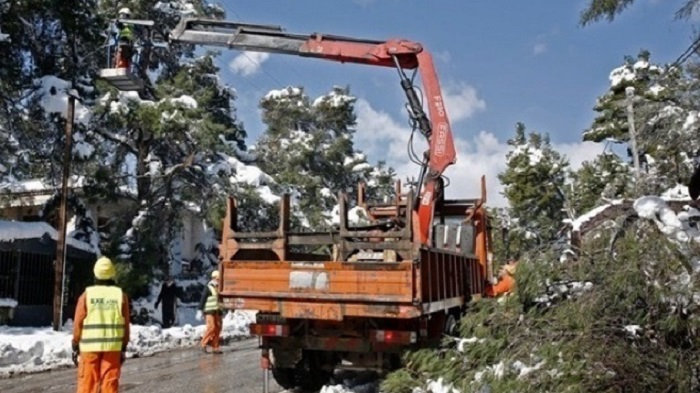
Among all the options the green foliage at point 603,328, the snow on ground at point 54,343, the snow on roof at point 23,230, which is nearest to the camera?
the green foliage at point 603,328

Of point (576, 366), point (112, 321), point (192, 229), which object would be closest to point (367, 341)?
point (112, 321)

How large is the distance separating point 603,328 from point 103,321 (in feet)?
15.2

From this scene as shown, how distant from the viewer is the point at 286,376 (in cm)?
933

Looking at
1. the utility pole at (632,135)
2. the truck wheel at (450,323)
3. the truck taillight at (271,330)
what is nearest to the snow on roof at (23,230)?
the truck taillight at (271,330)

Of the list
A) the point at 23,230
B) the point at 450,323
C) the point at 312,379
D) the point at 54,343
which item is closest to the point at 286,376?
the point at 312,379

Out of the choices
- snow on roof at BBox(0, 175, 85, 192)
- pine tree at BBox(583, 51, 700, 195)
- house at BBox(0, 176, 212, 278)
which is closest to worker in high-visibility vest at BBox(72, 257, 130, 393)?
pine tree at BBox(583, 51, 700, 195)

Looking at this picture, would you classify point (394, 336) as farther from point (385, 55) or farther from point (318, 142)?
point (318, 142)

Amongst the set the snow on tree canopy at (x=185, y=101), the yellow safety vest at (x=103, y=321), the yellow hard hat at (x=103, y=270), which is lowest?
the yellow safety vest at (x=103, y=321)

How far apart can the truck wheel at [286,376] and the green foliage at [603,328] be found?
3986 mm

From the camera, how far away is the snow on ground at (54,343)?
12.4 m

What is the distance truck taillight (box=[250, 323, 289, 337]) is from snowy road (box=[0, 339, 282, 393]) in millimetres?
1345

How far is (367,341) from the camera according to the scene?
27.0ft

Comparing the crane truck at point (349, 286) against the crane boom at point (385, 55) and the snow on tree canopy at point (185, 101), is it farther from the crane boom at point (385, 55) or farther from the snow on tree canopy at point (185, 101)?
the snow on tree canopy at point (185, 101)

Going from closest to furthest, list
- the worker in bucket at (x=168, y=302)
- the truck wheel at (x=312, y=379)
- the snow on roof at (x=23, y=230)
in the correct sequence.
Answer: the truck wheel at (x=312, y=379) < the snow on roof at (x=23, y=230) < the worker in bucket at (x=168, y=302)
